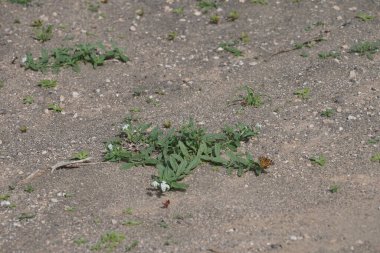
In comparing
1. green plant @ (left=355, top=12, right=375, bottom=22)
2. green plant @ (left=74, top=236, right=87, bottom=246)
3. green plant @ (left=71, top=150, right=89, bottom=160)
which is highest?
green plant @ (left=355, top=12, right=375, bottom=22)

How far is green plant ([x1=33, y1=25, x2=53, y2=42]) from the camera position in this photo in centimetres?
780

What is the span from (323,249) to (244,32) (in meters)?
3.44

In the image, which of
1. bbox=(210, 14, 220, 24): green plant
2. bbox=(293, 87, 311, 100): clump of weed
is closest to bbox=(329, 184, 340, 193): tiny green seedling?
bbox=(293, 87, 311, 100): clump of weed

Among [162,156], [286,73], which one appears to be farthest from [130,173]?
[286,73]

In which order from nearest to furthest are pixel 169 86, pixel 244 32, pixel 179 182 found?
pixel 179 182
pixel 169 86
pixel 244 32

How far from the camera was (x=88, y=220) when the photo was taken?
212 inches

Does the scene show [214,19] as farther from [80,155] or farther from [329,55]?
[80,155]

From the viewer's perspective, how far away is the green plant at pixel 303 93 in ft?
22.5

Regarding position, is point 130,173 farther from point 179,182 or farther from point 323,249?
point 323,249

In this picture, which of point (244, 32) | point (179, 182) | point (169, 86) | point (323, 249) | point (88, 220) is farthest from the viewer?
point (244, 32)

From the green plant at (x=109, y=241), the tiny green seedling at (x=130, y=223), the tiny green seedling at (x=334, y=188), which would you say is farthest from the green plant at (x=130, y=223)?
the tiny green seedling at (x=334, y=188)

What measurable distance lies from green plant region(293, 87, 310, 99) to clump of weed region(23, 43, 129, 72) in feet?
5.77

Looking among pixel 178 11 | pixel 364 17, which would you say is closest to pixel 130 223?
pixel 178 11

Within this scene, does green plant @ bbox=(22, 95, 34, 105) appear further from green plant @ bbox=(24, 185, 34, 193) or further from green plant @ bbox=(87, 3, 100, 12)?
green plant @ bbox=(87, 3, 100, 12)
